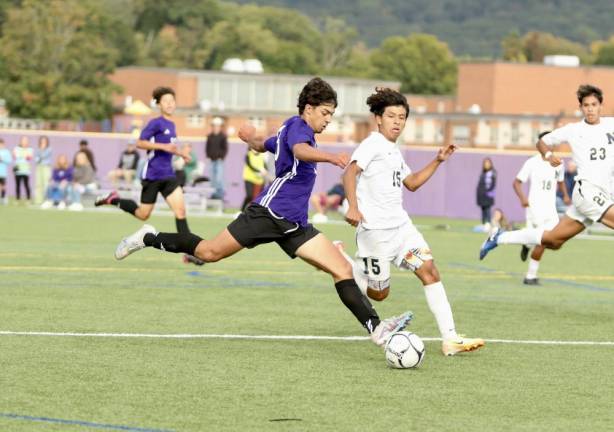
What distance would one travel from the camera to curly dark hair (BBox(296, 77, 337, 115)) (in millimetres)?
10883

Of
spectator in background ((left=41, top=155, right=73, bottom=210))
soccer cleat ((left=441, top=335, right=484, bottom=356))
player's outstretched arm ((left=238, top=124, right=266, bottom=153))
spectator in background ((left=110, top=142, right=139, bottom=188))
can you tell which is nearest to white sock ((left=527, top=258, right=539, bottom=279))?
player's outstretched arm ((left=238, top=124, right=266, bottom=153))

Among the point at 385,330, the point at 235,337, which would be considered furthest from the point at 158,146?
the point at 385,330

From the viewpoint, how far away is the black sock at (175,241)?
39.9 ft

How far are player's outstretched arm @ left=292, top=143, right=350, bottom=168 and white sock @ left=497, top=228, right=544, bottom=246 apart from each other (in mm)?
5279

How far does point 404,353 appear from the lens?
1038 cm

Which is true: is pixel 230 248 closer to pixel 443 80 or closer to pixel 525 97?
pixel 525 97

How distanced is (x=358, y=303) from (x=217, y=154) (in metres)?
25.7

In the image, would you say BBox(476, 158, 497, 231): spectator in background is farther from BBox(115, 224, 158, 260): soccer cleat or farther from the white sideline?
the white sideline

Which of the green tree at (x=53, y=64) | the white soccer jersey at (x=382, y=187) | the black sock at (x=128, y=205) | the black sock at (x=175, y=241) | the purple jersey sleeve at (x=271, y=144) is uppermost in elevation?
the purple jersey sleeve at (x=271, y=144)

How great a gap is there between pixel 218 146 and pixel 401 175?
25389mm

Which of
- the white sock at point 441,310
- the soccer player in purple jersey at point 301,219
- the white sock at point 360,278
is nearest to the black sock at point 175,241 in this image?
the soccer player in purple jersey at point 301,219

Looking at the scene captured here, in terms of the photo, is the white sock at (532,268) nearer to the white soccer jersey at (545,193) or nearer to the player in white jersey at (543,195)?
the player in white jersey at (543,195)

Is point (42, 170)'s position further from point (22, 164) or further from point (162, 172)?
point (162, 172)

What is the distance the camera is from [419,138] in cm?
11950
